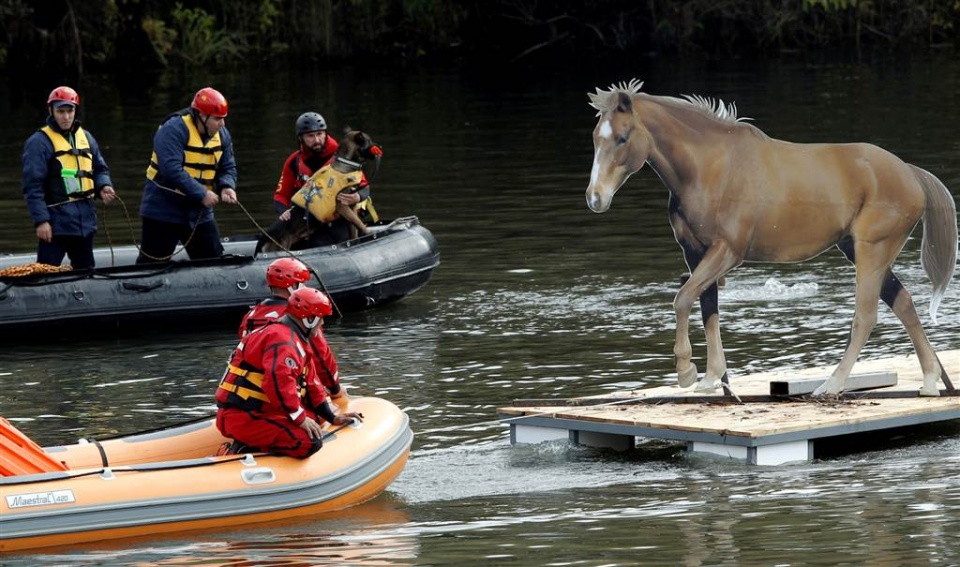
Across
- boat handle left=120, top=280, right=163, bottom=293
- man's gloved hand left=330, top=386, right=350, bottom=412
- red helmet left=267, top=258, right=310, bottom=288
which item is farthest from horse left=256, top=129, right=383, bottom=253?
red helmet left=267, top=258, right=310, bottom=288

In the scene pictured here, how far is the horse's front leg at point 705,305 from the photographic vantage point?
37.2ft

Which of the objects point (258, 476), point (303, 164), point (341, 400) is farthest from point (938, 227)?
point (303, 164)

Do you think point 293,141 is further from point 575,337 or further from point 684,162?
point 684,162

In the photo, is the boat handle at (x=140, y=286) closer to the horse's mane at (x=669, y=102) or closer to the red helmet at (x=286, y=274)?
the red helmet at (x=286, y=274)

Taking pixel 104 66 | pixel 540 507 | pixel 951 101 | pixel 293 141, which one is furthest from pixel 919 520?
pixel 104 66

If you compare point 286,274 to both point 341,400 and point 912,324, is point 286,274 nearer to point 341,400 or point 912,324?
point 341,400

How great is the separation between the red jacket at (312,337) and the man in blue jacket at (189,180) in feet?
14.7

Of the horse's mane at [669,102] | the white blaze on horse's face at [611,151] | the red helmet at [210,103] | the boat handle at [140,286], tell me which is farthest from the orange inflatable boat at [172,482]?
the boat handle at [140,286]

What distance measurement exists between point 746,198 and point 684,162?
0.45 m

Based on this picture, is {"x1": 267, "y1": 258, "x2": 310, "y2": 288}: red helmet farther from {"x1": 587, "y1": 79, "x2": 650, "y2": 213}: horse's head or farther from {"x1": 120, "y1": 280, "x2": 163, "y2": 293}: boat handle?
{"x1": 120, "y1": 280, "x2": 163, "y2": 293}: boat handle

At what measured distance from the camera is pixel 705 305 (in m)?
11.6

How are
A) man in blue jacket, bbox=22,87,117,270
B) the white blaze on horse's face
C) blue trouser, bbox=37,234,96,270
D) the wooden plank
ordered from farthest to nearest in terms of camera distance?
1. blue trouser, bbox=37,234,96,270
2. man in blue jacket, bbox=22,87,117,270
3. the wooden plank
4. the white blaze on horse's face

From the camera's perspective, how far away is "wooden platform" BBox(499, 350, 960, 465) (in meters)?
10.7

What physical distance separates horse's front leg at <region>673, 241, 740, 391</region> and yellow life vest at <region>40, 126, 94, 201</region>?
586cm
